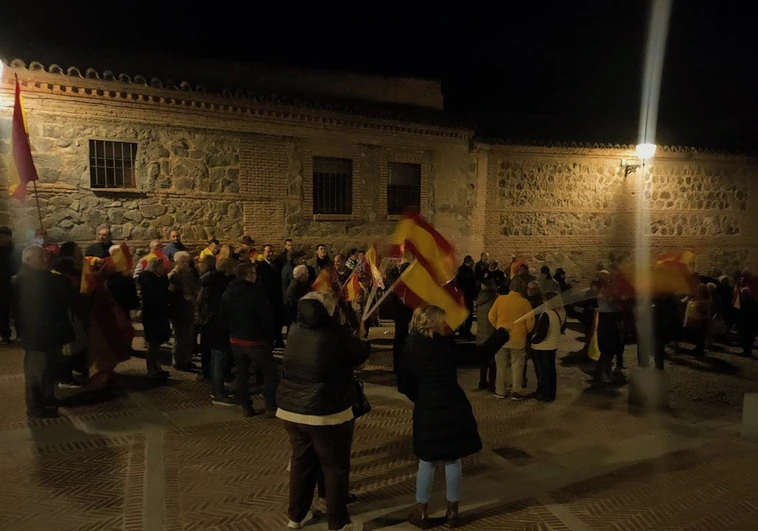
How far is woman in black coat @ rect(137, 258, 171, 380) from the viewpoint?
8.26 m

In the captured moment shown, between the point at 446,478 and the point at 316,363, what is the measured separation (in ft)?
4.94

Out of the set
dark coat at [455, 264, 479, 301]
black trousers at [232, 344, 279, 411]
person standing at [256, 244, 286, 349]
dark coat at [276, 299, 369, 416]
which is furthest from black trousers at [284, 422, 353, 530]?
dark coat at [455, 264, 479, 301]

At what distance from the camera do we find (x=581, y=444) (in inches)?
264

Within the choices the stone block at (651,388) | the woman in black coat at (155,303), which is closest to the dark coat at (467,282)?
the stone block at (651,388)

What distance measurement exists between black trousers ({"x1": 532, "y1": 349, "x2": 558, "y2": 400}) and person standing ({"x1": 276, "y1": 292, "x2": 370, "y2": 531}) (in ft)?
14.9

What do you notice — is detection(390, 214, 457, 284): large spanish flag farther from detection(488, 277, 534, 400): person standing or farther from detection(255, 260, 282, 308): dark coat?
detection(255, 260, 282, 308): dark coat

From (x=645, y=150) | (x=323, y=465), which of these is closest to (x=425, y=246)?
(x=323, y=465)

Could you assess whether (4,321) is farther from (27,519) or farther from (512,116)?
(512,116)

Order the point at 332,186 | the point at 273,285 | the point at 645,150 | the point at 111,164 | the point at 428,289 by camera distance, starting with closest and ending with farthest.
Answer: the point at 428,289, the point at 273,285, the point at 111,164, the point at 332,186, the point at 645,150

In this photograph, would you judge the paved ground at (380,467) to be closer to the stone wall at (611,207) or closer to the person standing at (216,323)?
the person standing at (216,323)

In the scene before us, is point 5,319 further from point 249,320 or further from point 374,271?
point 374,271

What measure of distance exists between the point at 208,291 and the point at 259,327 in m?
1.55

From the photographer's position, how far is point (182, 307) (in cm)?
874

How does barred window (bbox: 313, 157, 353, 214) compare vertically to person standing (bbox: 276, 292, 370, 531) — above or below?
above
